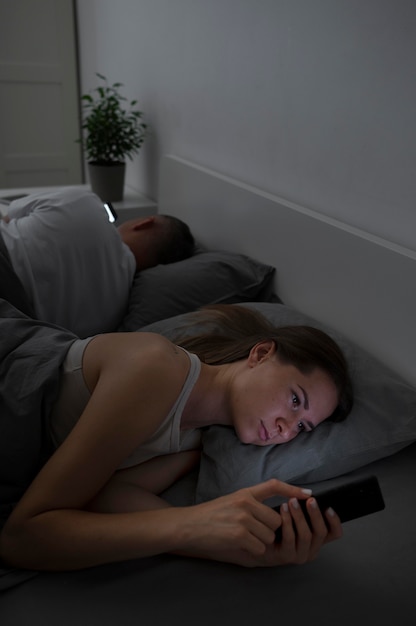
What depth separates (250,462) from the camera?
0.98 metres

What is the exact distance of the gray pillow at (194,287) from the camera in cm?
154

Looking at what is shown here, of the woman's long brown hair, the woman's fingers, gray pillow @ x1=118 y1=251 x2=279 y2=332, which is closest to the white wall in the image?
gray pillow @ x1=118 y1=251 x2=279 y2=332

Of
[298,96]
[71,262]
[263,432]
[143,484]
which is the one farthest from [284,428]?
[298,96]

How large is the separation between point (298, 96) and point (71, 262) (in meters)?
0.75

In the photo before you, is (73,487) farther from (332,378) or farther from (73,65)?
(73,65)

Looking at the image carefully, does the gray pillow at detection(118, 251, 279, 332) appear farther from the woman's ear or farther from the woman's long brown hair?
the woman's ear

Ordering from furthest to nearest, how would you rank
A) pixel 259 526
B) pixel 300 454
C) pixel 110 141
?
pixel 110 141 < pixel 300 454 < pixel 259 526

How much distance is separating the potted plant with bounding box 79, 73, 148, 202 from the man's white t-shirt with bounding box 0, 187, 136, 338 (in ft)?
2.76

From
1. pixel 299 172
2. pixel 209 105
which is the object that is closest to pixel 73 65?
pixel 209 105

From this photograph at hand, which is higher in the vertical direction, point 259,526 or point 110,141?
point 110,141

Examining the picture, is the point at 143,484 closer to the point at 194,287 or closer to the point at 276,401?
the point at 276,401

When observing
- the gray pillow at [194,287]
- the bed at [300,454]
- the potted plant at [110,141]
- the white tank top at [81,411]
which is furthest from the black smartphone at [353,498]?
the potted plant at [110,141]

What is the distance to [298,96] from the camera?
1494mm

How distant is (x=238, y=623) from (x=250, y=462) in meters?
0.27
